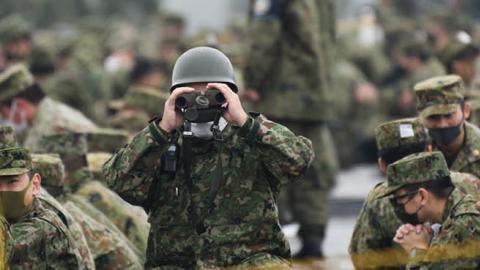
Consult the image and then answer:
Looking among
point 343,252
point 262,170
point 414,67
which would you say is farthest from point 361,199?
point 262,170

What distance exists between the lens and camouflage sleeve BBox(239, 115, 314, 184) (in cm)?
677

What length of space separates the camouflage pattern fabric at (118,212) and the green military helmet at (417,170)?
6.01 feet

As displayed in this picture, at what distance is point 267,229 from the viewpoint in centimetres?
689

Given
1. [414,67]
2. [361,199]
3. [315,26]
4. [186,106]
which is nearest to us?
[186,106]

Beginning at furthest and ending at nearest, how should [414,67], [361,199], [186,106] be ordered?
1. [414,67]
2. [361,199]
3. [186,106]

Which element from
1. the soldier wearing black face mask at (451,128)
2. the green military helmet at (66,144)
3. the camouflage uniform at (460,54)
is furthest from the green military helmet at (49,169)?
the camouflage uniform at (460,54)

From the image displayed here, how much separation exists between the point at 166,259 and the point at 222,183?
0.44 meters

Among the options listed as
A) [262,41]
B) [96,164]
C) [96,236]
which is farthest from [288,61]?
[96,236]

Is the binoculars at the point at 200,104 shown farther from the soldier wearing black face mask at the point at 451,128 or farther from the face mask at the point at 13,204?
the soldier wearing black face mask at the point at 451,128

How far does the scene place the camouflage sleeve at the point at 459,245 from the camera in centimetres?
717

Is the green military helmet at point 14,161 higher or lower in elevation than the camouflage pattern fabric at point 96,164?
higher

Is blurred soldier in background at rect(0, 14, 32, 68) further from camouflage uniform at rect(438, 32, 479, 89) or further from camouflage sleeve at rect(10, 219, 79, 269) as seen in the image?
camouflage sleeve at rect(10, 219, 79, 269)

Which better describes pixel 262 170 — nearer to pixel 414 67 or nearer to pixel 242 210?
pixel 242 210

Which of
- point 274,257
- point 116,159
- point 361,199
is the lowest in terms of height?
point 361,199
